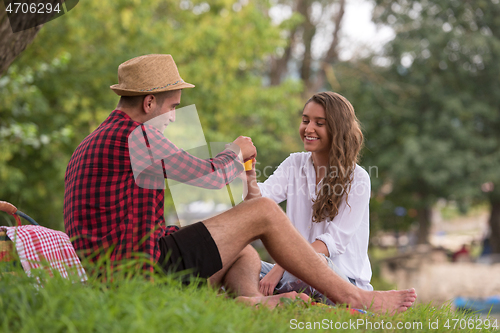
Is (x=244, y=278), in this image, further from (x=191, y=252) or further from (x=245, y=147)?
(x=245, y=147)

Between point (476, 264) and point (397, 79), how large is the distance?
22.1 feet

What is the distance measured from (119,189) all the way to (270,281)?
1181mm

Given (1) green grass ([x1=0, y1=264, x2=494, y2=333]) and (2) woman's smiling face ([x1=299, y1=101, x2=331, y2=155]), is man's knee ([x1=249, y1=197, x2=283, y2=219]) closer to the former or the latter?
(1) green grass ([x1=0, y1=264, x2=494, y2=333])

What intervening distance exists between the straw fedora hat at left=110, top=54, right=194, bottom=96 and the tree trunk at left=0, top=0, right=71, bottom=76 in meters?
0.72

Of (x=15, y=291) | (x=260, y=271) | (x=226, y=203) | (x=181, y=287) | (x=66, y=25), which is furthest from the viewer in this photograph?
(x=66, y=25)

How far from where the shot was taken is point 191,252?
8.50ft

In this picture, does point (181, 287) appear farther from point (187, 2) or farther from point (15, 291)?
point (187, 2)

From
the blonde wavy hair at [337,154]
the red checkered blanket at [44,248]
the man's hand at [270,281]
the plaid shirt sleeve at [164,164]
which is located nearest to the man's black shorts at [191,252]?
the plaid shirt sleeve at [164,164]

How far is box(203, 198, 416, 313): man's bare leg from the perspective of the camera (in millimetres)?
2650

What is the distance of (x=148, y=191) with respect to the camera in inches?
99.1

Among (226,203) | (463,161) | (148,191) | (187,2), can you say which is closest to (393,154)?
(463,161)

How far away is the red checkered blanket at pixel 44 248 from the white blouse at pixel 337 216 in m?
1.54

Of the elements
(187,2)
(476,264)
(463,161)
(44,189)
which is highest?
(187,2)

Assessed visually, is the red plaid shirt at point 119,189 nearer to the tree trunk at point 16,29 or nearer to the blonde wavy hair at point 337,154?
the tree trunk at point 16,29
